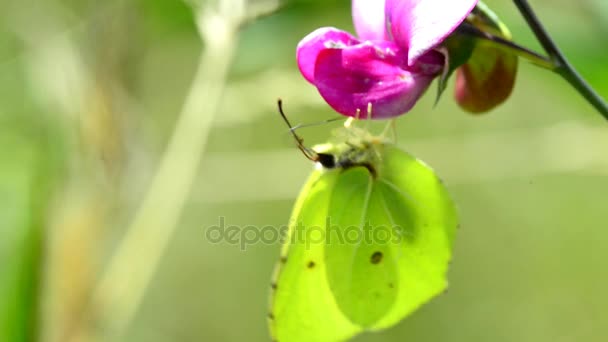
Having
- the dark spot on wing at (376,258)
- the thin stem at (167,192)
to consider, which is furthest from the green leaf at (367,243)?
the thin stem at (167,192)

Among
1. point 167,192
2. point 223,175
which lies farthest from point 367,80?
point 223,175

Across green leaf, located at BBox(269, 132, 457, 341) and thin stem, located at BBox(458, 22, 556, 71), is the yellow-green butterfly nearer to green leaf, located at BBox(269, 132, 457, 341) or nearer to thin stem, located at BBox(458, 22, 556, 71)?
green leaf, located at BBox(269, 132, 457, 341)

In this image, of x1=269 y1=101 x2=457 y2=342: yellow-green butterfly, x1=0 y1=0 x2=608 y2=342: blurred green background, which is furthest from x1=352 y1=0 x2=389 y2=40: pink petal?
x1=0 y1=0 x2=608 y2=342: blurred green background

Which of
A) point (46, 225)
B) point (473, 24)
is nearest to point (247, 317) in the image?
point (46, 225)

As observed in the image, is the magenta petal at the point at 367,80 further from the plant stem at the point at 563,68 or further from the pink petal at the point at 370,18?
the plant stem at the point at 563,68

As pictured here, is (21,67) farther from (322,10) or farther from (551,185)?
(551,185)

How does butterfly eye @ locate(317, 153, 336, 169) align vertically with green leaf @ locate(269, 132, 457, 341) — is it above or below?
above
